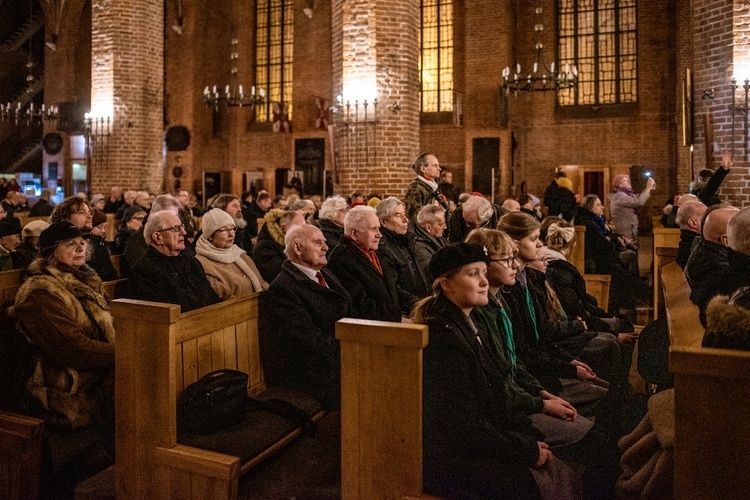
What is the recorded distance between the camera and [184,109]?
Answer: 18344 millimetres

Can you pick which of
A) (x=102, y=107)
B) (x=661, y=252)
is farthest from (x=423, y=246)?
(x=102, y=107)

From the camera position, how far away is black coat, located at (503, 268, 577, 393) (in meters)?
3.74

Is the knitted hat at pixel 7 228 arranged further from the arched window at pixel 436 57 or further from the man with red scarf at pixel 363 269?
the arched window at pixel 436 57

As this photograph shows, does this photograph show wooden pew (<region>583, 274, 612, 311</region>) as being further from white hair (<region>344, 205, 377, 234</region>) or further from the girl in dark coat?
the girl in dark coat

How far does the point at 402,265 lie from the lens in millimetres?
5102

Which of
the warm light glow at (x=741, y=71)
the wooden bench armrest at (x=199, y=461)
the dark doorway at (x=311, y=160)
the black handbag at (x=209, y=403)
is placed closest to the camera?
the wooden bench armrest at (x=199, y=461)

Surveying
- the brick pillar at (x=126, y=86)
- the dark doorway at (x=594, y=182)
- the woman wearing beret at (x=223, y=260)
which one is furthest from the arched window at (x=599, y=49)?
the woman wearing beret at (x=223, y=260)

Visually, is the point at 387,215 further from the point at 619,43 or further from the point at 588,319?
the point at 619,43

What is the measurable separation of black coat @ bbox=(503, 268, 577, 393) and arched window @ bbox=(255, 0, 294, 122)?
614 inches

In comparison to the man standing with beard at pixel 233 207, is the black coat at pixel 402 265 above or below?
below

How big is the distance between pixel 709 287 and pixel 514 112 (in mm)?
13930

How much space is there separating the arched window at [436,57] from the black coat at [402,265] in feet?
41.7

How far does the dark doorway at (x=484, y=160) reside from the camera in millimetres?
16250

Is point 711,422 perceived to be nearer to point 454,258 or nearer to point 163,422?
point 454,258
